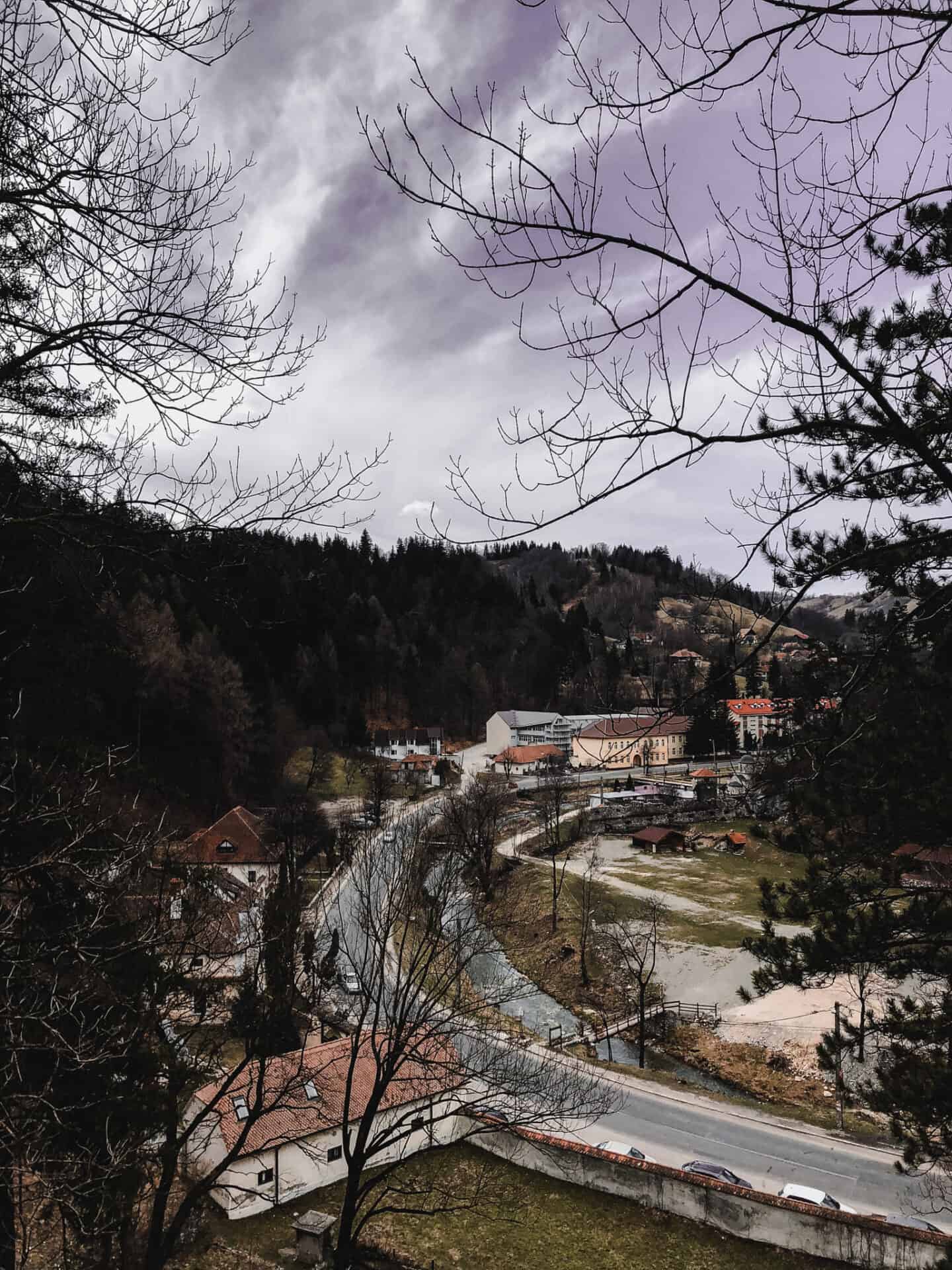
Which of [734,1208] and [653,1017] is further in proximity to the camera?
[653,1017]

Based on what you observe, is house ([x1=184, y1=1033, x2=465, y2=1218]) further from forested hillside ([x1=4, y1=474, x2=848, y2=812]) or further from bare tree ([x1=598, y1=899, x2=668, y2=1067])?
bare tree ([x1=598, y1=899, x2=668, y2=1067])

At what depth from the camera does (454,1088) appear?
9.27 metres

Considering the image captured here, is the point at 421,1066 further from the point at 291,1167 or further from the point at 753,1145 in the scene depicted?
the point at 753,1145

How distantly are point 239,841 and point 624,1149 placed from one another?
19.7 meters

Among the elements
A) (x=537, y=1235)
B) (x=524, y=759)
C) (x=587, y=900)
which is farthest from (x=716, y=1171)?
(x=524, y=759)

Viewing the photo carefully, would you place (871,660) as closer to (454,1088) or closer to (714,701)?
(714,701)

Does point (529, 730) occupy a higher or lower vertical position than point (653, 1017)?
higher

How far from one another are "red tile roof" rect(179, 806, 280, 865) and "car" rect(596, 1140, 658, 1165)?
16.0 m

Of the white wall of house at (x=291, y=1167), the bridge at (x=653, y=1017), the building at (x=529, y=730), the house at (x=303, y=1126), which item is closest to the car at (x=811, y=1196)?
the house at (x=303, y=1126)

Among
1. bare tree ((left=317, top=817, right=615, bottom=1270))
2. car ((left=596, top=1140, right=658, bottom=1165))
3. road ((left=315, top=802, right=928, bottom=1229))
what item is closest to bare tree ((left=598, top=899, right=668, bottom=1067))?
road ((left=315, top=802, right=928, bottom=1229))

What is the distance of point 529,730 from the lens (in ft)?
232

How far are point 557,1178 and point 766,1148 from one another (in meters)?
4.11

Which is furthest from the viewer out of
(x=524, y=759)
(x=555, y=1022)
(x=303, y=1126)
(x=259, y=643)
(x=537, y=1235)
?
(x=524, y=759)

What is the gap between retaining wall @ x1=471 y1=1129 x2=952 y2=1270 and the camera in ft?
A: 33.2
